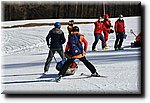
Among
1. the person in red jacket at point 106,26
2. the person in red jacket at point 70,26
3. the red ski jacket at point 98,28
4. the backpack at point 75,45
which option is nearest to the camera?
the backpack at point 75,45

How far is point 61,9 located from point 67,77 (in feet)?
3.60

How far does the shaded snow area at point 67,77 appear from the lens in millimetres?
6840

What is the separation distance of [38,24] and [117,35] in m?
1.98

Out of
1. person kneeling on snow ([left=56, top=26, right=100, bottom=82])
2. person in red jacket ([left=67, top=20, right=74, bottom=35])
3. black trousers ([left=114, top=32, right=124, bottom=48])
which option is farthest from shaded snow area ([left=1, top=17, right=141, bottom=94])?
person kneeling on snow ([left=56, top=26, right=100, bottom=82])

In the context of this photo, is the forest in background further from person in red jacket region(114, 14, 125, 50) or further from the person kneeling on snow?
person in red jacket region(114, 14, 125, 50)

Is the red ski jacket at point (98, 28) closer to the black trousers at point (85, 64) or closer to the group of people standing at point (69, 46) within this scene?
the group of people standing at point (69, 46)

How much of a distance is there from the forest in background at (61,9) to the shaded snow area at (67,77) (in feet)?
0.49

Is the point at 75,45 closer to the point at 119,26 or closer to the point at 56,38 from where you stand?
the point at 56,38

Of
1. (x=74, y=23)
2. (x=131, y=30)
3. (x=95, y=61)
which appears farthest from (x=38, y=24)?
(x=131, y=30)

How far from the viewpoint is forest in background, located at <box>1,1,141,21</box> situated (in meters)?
7.21

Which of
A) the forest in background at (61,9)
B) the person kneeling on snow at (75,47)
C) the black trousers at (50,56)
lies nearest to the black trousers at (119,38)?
the forest in background at (61,9)

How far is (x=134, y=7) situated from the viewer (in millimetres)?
7145

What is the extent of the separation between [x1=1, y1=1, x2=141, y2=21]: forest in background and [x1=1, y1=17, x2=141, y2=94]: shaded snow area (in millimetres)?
150

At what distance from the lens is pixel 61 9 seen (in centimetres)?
728
